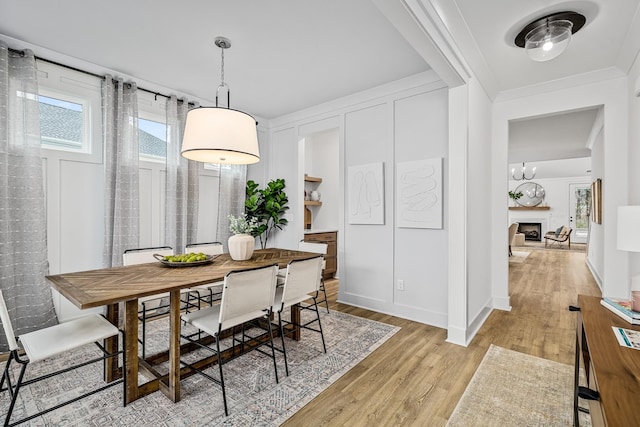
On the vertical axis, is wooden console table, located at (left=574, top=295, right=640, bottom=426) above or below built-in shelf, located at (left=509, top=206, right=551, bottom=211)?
below

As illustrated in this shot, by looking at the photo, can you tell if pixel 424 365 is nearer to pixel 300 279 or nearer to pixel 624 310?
pixel 300 279

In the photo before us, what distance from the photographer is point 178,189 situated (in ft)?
12.4

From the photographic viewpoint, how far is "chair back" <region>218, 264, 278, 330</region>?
186cm

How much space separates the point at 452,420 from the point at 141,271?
225 cm

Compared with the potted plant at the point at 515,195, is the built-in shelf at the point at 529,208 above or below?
below

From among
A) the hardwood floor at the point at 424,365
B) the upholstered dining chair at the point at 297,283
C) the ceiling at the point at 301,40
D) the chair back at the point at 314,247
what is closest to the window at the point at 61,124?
the ceiling at the point at 301,40

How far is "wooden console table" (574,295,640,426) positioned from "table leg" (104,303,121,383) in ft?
8.30

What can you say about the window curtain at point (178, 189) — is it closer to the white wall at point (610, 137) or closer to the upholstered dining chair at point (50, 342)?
the upholstered dining chair at point (50, 342)

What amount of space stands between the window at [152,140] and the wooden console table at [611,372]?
4.09m

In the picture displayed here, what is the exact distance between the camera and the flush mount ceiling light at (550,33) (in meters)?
2.20

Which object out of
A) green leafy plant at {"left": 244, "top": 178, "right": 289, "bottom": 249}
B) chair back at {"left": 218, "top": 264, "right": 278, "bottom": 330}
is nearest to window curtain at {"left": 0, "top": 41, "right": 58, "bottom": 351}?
chair back at {"left": 218, "top": 264, "right": 278, "bottom": 330}

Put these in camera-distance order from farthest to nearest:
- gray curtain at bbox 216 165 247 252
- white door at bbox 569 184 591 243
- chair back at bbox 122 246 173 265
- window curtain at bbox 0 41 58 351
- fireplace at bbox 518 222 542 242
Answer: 1. fireplace at bbox 518 222 542 242
2. white door at bbox 569 184 591 243
3. gray curtain at bbox 216 165 247 252
4. chair back at bbox 122 246 173 265
5. window curtain at bbox 0 41 58 351

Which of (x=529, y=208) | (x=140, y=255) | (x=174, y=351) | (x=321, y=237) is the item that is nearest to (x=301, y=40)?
(x=140, y=255)

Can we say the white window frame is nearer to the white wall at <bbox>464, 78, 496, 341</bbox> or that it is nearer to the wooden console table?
the white wall at <bbox>464, 78, 496, 341</bbox>
